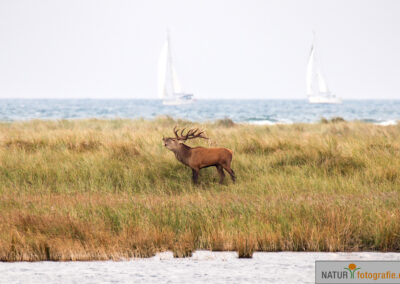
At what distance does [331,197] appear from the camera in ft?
31.5

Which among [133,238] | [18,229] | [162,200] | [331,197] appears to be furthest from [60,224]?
[331,197]

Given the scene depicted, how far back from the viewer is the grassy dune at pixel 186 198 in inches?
267

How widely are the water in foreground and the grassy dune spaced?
0.77ft

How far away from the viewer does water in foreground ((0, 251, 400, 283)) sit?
5.36 metres

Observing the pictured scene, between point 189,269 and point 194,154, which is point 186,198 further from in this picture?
point 189,269

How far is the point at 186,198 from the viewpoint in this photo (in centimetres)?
977

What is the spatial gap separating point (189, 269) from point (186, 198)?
404 cm

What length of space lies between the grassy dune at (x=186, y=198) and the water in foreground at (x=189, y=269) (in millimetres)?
233
